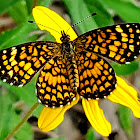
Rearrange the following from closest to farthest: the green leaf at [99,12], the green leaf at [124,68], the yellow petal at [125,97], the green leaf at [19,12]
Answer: the yellow petal at [125,97]
the green leaf at [124,68]
the green leaf at [99,12]
the green leaf at [19,12]

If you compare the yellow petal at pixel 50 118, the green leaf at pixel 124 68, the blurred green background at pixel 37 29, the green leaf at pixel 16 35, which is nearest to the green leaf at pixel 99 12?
the blurred green background at pixel 37 29

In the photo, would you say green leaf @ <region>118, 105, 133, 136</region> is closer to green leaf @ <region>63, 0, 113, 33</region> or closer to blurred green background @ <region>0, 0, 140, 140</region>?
blurred green background @ <region>0, 0, 140, 140</region>

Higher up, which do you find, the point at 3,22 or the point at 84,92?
the point at 84,92

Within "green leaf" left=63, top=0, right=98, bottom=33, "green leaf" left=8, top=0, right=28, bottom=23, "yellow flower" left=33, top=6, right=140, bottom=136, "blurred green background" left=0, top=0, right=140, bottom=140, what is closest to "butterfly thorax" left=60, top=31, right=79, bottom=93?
"yellow flower" left=33, top=6, right=140, bottom=136

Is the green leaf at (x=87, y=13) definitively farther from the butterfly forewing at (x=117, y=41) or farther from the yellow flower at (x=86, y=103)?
the butterfly forewing at (x=117, y=41)

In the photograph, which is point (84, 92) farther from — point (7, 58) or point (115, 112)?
point (115, 112)


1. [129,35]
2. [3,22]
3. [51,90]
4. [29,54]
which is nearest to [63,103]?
Answer: [51,90]

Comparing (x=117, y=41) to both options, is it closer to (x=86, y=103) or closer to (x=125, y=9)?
(x=86, y=103)
